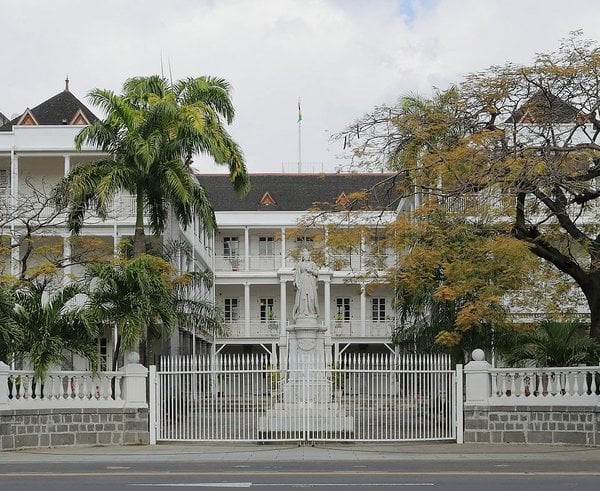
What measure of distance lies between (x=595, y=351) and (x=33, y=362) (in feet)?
36.1

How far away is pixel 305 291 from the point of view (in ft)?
81.0

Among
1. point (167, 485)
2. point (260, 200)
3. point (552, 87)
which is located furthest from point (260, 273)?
point (167, 485)

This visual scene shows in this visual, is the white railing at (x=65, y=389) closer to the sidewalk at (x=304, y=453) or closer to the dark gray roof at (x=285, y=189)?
the sidewalk at (x=304, y=453)

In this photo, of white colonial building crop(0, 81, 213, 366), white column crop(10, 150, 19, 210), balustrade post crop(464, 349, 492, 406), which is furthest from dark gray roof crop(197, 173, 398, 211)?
balustrade post crop(464, 349, 492, 406)

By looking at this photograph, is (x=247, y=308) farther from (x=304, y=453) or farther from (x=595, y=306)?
(x=304, y=453)

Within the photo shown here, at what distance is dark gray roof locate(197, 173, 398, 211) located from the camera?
56.6 metres

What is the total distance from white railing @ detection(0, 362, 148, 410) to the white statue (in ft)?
14.5

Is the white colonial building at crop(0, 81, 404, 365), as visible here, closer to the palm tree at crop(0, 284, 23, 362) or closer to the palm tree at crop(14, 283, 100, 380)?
the palm tree at crop(14, 283, 100, 380)

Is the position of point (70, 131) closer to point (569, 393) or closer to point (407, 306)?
point (407, 306)

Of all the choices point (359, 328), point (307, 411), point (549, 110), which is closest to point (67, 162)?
point (307, 411)

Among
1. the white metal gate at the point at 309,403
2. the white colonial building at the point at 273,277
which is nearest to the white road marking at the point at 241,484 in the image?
the white metal gate at the point at 309,403

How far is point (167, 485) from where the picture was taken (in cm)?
1360

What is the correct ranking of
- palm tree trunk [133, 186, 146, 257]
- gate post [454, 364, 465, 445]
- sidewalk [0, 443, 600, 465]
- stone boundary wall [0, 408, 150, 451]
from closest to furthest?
sidewalk [0, 443, 600, 465], stone boundary wall [0, 408, 150, 451], gate post [454, 364, 465, 445], palm tree trunk [133, 186, 146, 257]

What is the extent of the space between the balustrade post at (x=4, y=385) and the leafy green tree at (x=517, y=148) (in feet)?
29.4
